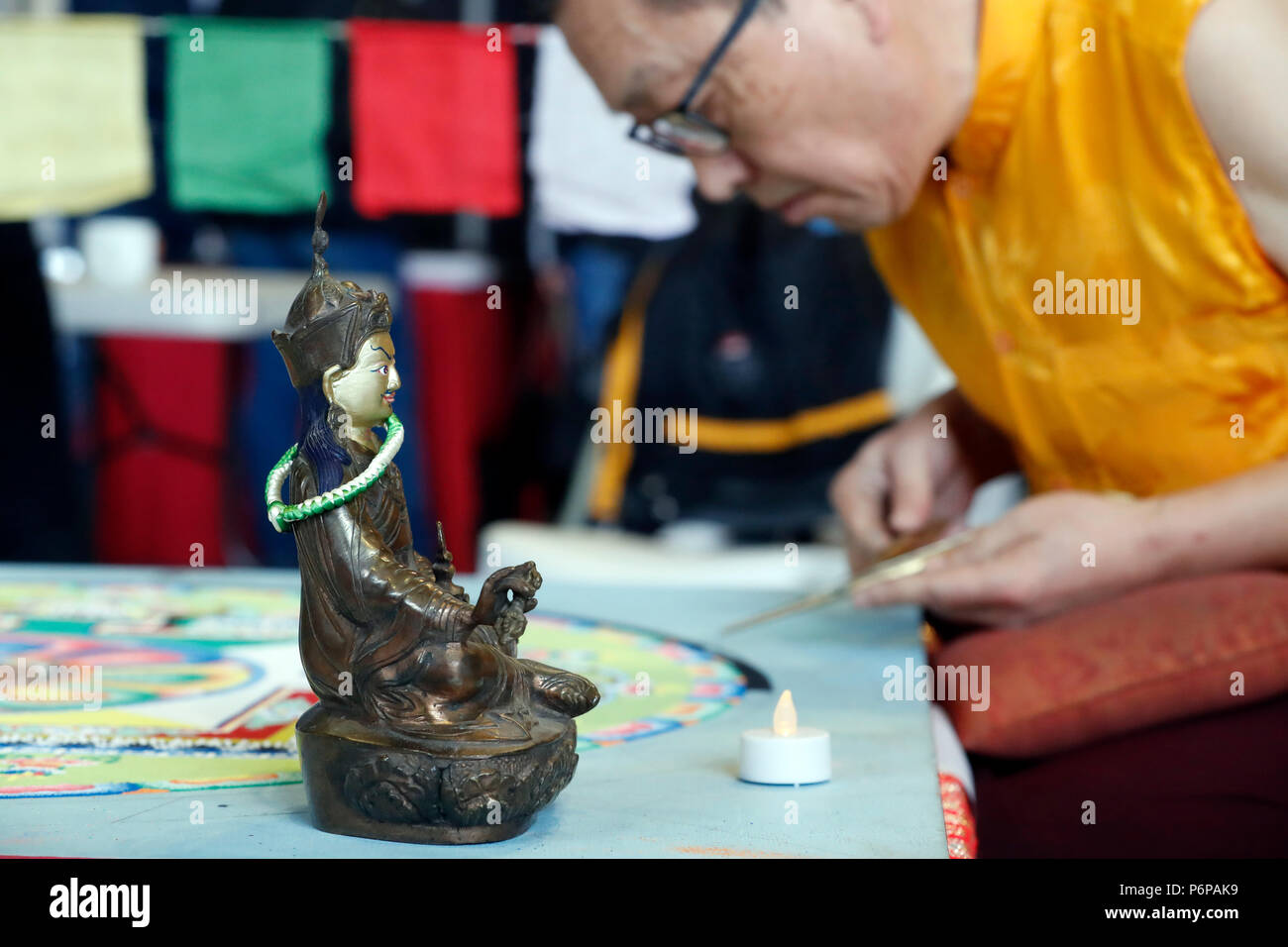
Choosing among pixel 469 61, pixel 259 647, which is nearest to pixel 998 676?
pixel 259 647

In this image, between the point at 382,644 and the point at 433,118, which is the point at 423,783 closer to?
the point at 382,644

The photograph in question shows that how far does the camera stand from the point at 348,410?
74 centimetres

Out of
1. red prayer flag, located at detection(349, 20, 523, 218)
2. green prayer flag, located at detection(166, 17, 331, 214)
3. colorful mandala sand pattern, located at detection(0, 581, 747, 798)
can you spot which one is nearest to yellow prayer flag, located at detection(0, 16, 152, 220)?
green prayer flag, located at detection(166, 17, 331, 214)

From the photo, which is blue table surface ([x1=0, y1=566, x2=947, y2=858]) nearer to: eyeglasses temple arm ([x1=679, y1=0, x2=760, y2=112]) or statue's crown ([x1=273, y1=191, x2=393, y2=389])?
statue's crown ([x1=273, y1=191, x2=393, y2=389])

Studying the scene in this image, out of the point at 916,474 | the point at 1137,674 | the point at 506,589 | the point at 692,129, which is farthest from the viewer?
the point at 916,474

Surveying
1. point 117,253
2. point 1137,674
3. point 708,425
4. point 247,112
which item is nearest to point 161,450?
point 117,253

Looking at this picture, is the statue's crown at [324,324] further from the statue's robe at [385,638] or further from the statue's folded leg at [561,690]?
the statue's folded leg at [561,690]

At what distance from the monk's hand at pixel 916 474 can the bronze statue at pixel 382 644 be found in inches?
33.5

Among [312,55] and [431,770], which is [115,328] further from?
[431,770]

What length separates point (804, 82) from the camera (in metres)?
1.24

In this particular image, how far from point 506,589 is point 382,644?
0.08 m

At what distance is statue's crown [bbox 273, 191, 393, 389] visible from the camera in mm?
736

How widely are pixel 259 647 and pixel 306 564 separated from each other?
542 millimetres

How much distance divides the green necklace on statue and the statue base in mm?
107
